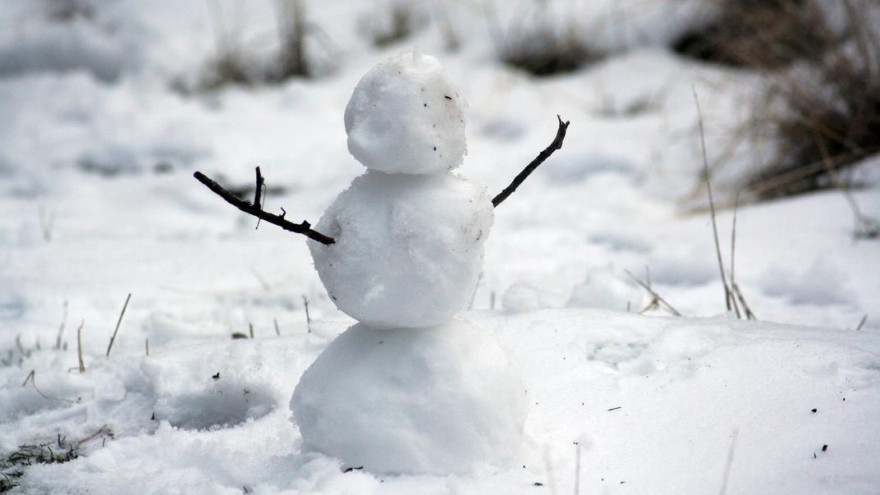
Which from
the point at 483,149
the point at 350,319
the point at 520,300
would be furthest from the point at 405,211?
the point at 483,149

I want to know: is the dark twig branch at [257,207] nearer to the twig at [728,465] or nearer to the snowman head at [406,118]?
the snowman head at [406,118]

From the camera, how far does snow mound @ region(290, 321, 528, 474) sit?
1344 millimetres

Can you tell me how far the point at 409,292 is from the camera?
132 cm

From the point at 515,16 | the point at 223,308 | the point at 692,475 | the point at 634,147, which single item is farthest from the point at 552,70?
the point at 692,475

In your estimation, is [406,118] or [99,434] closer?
[406,118]

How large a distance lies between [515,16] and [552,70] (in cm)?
75

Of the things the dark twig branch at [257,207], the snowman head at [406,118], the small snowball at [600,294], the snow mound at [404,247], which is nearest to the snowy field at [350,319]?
the small snowball at [600,294]

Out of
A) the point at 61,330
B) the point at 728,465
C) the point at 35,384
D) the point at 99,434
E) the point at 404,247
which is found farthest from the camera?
the point at 61,330

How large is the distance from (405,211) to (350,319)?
1.12 meters

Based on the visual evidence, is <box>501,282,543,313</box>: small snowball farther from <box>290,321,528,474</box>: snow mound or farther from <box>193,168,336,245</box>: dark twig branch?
<box>193,168,336,245</box>: dark twig branch

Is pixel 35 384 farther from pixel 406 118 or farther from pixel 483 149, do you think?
pixel 483 149

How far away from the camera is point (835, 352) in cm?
171

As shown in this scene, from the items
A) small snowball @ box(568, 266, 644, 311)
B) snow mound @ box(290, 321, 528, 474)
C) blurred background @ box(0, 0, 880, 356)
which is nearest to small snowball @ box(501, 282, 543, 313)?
blurred background @ box(0, 0, 880, 356)

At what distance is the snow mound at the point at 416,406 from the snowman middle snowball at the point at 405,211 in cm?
7
